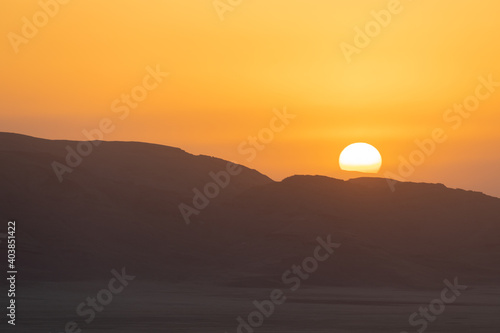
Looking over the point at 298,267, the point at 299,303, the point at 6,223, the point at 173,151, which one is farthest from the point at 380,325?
the point at 173,151

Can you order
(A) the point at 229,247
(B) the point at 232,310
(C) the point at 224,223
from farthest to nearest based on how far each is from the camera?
(C) the point at 224,223 → (A) the point at 229,247 → (B) the point at 232,310

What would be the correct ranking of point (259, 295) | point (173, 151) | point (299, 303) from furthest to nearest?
point (173, 151) → point (259, 295) → point (299, 303)

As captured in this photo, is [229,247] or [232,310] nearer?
[232,310]

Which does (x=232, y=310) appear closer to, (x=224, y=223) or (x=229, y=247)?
(x=229, y=247)

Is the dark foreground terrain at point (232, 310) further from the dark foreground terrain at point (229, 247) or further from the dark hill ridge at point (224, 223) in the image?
the dark hill ridge at point (224, 223)

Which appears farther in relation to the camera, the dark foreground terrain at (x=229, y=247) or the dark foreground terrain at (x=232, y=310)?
the dark foreground terrain at (x=229, y=247)

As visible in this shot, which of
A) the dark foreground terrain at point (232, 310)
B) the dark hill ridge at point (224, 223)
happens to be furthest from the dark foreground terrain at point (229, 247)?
the dark hill ridge at point (224, 223)

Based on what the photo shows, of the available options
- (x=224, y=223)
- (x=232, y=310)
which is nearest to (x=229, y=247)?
(x=224, y=223)

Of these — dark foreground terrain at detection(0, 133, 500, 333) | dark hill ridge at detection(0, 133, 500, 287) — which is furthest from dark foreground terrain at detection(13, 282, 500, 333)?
dark hill ridge at detection(0, 133, 500, 287)

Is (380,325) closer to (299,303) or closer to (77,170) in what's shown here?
(299,303)
